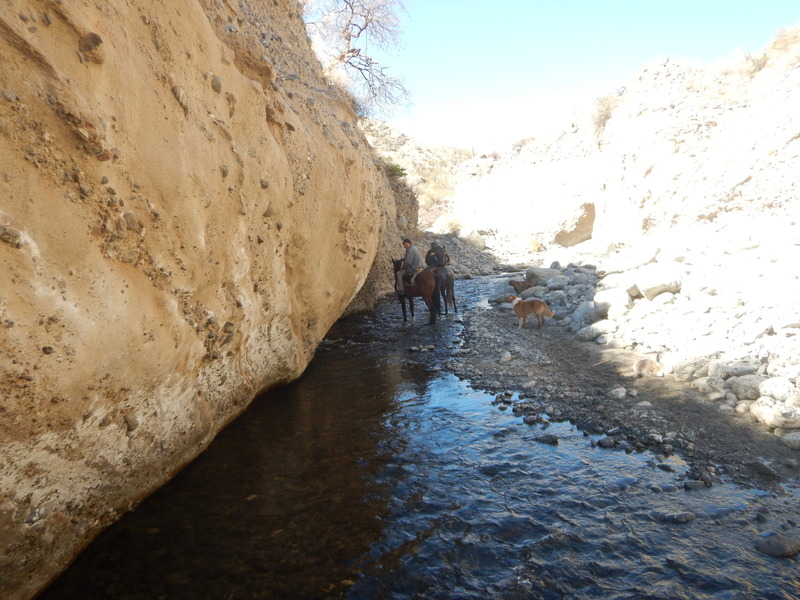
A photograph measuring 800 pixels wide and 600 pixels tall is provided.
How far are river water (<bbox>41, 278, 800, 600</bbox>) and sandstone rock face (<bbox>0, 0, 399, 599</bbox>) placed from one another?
0.42 meters

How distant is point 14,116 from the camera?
274 centimetres

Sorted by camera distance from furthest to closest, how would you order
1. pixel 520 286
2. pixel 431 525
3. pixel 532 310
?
1. pixel 520 286
2. pixel 532 310
3. pixel 431 525

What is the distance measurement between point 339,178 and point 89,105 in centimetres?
467

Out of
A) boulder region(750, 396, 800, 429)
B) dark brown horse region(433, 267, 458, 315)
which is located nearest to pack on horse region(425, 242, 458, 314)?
dark brown horse region(433, 267, 458, 315)

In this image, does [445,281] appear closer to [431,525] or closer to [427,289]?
[427,289]

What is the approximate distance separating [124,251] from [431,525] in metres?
3.10

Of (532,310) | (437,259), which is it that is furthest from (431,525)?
(437,259)

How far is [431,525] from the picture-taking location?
365 cm

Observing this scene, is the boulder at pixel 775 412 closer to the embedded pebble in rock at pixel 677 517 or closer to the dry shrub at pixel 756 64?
the embedded pebble in rock at pixel 677 517

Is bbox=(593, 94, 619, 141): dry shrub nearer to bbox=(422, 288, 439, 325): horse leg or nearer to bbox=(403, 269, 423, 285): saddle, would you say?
bbox=(403, 269, 423, 285): saddle

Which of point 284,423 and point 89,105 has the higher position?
point 89,105

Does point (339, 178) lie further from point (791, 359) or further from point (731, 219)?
point (731, 219)

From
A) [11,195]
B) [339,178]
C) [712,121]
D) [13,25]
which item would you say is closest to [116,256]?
[11,195]

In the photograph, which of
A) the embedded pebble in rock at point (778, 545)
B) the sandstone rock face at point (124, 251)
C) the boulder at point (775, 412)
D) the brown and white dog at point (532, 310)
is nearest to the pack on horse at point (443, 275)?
the brown and white dog at point (532, 310)
